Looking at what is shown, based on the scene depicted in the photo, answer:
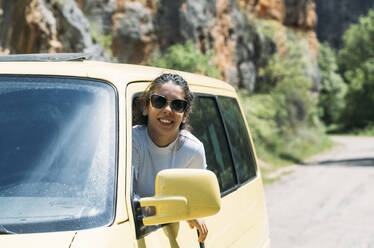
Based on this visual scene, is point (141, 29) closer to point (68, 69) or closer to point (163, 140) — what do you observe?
point (163, 140)

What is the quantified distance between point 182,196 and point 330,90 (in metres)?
66.2

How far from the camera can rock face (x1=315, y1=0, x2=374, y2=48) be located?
78.6 metres

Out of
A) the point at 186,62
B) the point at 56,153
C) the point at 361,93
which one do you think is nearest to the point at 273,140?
the point at 186,62

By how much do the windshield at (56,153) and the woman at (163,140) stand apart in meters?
0.28

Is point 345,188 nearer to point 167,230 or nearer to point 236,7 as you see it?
point 167,230

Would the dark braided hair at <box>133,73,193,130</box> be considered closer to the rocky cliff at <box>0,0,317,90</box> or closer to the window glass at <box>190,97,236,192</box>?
the window glass at <box>190,97,236,192</box>

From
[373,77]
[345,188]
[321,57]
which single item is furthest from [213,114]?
[321,57]

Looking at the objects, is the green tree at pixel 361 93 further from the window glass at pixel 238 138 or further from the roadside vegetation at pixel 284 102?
the window glass at pixel 238 138

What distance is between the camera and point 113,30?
794 inches

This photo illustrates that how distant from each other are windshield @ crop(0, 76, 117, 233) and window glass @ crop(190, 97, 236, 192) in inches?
39.5

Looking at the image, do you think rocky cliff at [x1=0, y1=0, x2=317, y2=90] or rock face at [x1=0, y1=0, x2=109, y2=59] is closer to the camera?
rock face at [x1=0, y1=0, x2=109, y2=59]

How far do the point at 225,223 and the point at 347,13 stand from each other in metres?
79.9

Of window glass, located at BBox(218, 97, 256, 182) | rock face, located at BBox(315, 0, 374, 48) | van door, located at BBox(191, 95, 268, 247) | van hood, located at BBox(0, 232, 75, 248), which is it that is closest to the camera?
van hood, located at BBox(0, 232, 75, 248)

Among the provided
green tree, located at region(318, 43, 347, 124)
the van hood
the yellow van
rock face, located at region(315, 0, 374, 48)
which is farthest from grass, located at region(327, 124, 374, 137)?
the van hood
